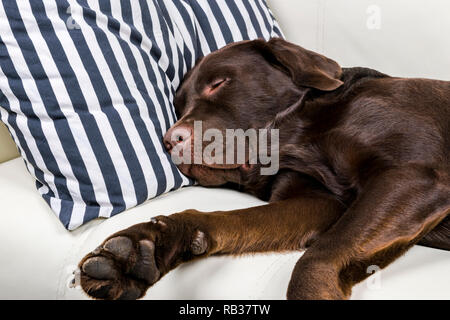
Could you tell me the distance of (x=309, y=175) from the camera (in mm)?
1396

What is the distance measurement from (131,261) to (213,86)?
65 cm

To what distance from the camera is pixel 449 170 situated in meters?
1.20

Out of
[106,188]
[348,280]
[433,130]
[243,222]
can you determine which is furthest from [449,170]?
[106,188]

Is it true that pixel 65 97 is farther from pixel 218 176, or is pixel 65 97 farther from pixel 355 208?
pixel 355 208

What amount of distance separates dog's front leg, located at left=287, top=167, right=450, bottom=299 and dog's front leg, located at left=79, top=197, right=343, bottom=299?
0.45 ft

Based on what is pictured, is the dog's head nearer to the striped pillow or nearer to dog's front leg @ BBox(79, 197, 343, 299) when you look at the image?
the striped pillow

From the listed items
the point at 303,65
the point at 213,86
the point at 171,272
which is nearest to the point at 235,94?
the point at 213,86

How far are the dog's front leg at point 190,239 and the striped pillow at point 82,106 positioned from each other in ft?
0.73

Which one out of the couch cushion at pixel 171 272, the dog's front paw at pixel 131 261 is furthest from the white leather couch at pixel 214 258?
the dog's front paw at pixel 131 261

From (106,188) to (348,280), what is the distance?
1.84 feet

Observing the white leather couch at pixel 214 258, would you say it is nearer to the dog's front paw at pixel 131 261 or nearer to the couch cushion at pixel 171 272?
the couch cushion at pixel 171 272

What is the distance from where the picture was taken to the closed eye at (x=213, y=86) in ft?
4.84

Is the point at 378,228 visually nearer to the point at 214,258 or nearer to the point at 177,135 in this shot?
the point at 214,258

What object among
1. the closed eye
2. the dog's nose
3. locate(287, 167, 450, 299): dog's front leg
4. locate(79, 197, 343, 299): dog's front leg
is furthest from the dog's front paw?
the closed eye
